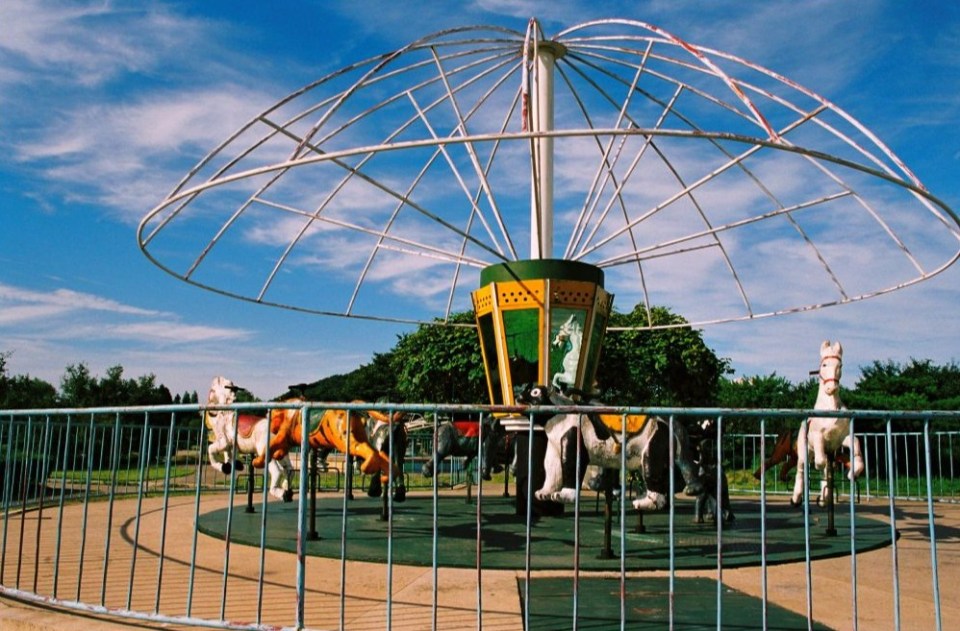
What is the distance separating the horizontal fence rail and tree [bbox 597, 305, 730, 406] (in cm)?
2348

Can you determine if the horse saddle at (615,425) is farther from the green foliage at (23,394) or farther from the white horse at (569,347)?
the green foliage at (23,394)

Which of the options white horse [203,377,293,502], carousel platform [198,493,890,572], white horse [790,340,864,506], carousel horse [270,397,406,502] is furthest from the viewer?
white horse [203,377,293,502]

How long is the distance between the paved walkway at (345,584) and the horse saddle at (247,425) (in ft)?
7.78

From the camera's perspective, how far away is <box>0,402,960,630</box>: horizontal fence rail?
19.8 ft

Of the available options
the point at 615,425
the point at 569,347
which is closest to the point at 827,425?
the point at 615,425

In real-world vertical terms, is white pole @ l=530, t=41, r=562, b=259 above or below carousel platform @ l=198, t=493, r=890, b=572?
above

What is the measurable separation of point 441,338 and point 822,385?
26969mm

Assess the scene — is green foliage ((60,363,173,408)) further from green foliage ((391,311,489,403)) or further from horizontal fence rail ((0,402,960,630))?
horizontal fence rail ((0,402,960,630))

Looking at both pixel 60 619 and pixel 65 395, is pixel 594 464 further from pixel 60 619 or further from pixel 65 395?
pixel 65 395

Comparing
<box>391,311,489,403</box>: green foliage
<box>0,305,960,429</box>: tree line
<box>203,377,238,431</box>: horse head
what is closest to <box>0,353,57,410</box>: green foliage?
<box>0,305,960,429</box>: tree line

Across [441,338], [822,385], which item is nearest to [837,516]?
[822,385]

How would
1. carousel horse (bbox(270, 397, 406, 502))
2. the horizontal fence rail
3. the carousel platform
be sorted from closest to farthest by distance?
the horizontal fence rail, the carousel platform, carousel horse (bbox(270, 397, 406, 502))

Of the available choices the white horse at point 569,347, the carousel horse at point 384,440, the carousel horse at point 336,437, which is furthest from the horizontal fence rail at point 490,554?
the white horse at point 569,347

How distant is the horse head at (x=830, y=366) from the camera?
12.8 metres
